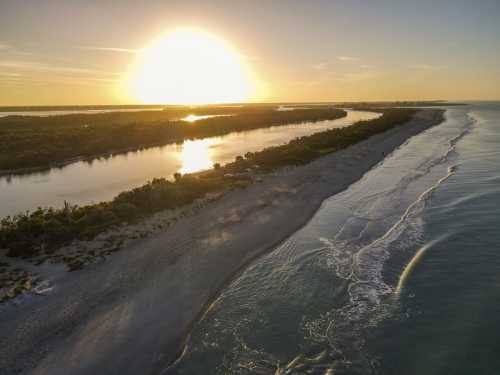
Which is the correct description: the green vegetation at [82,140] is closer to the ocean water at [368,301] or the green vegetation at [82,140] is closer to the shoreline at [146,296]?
the shoreline at [146,296]

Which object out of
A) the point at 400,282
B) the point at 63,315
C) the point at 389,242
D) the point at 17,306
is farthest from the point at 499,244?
the point at 17,306

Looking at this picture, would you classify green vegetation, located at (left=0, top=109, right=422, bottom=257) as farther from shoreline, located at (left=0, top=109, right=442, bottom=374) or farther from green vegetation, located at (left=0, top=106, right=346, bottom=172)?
green vegetation, located at (left=0, top=106, right=346, bottom=172)

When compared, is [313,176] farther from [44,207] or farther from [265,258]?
[44,207]

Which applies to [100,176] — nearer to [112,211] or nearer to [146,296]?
[112,211]

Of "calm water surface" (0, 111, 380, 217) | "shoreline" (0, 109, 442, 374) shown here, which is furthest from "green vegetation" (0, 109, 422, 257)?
"calm water surface" (0, 111, 380, 217)

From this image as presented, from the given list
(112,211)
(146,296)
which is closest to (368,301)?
(146,296)

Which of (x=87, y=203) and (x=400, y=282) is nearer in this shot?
(x=400, y=282)

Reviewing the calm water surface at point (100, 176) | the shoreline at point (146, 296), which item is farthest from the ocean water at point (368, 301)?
the calm water surface at point (100, 176)
